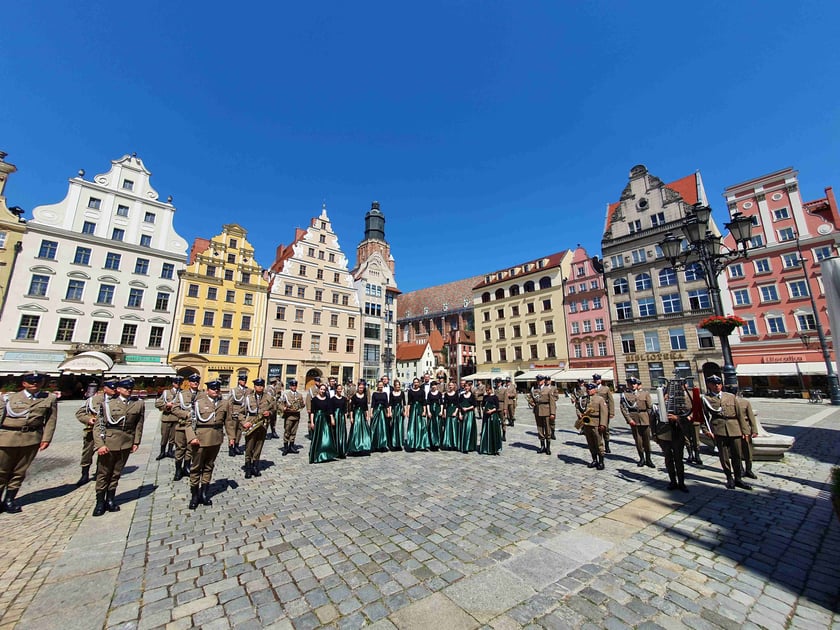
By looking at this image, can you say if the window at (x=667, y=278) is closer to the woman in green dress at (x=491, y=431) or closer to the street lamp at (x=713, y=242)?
the street lamp at (x=713, y=242)

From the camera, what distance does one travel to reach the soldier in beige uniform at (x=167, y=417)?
8219 mm

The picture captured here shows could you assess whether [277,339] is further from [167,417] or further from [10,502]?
[10,502]

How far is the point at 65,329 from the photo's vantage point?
88.7 ft

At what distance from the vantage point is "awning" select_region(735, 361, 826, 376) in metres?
25.6

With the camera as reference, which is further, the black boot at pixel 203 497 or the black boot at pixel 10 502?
the black boot at pixel 203 497

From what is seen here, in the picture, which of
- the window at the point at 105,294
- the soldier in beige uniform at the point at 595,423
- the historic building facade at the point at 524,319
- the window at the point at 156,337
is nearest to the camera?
the soldier in beige uniform at the point at 595,423

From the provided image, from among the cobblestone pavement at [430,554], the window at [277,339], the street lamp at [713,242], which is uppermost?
the window at [277,339]

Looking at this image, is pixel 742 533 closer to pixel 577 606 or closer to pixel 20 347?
pixel 577 606

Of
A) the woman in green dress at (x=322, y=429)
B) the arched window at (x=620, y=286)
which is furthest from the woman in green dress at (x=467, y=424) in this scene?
the arched window at (x=620, y=286)

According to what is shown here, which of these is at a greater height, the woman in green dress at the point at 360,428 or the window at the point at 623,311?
the window at the point at 623,311

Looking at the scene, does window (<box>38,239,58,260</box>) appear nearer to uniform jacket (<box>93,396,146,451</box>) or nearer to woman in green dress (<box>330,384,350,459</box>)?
uniform jacket (<box>93,396,146,451</box>)

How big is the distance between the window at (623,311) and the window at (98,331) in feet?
157

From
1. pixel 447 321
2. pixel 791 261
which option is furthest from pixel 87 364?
pixel 791 261

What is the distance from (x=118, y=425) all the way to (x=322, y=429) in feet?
13.6
